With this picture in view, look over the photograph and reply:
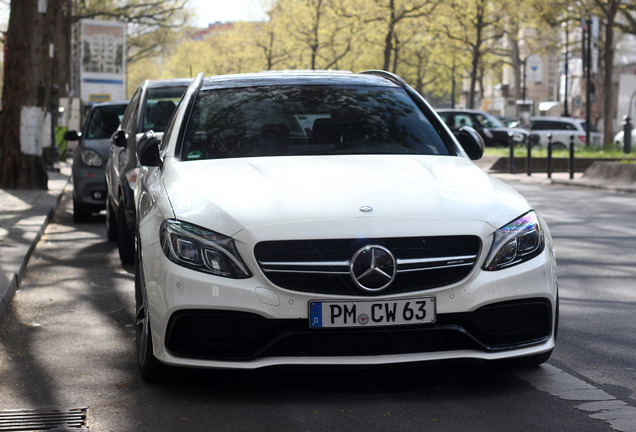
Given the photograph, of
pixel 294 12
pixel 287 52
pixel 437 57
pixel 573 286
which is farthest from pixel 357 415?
pixel 437 57

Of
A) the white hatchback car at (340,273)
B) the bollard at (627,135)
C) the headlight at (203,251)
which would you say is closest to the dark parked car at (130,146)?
the white hatchback car at (340,273)

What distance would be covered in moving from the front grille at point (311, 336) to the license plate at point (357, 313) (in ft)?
0.11

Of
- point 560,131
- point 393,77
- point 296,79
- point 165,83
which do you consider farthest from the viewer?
point 560,131

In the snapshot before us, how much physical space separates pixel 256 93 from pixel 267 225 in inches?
74.1

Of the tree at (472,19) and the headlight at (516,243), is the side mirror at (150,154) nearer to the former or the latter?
the headlight at (516,243)

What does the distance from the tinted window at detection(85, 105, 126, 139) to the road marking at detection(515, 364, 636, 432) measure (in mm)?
10319

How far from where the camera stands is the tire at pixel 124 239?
9.38 m

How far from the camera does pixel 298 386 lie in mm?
4953

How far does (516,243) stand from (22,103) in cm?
1575

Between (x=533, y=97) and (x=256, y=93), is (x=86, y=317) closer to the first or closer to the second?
(x=256, y=93)

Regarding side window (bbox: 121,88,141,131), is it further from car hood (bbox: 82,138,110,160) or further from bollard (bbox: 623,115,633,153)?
bollard (bbox: 623,115,633,153)

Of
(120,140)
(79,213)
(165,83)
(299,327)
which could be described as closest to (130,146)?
(120,140)

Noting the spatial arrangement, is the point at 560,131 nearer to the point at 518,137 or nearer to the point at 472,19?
the point at 518,137

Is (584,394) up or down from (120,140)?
down
